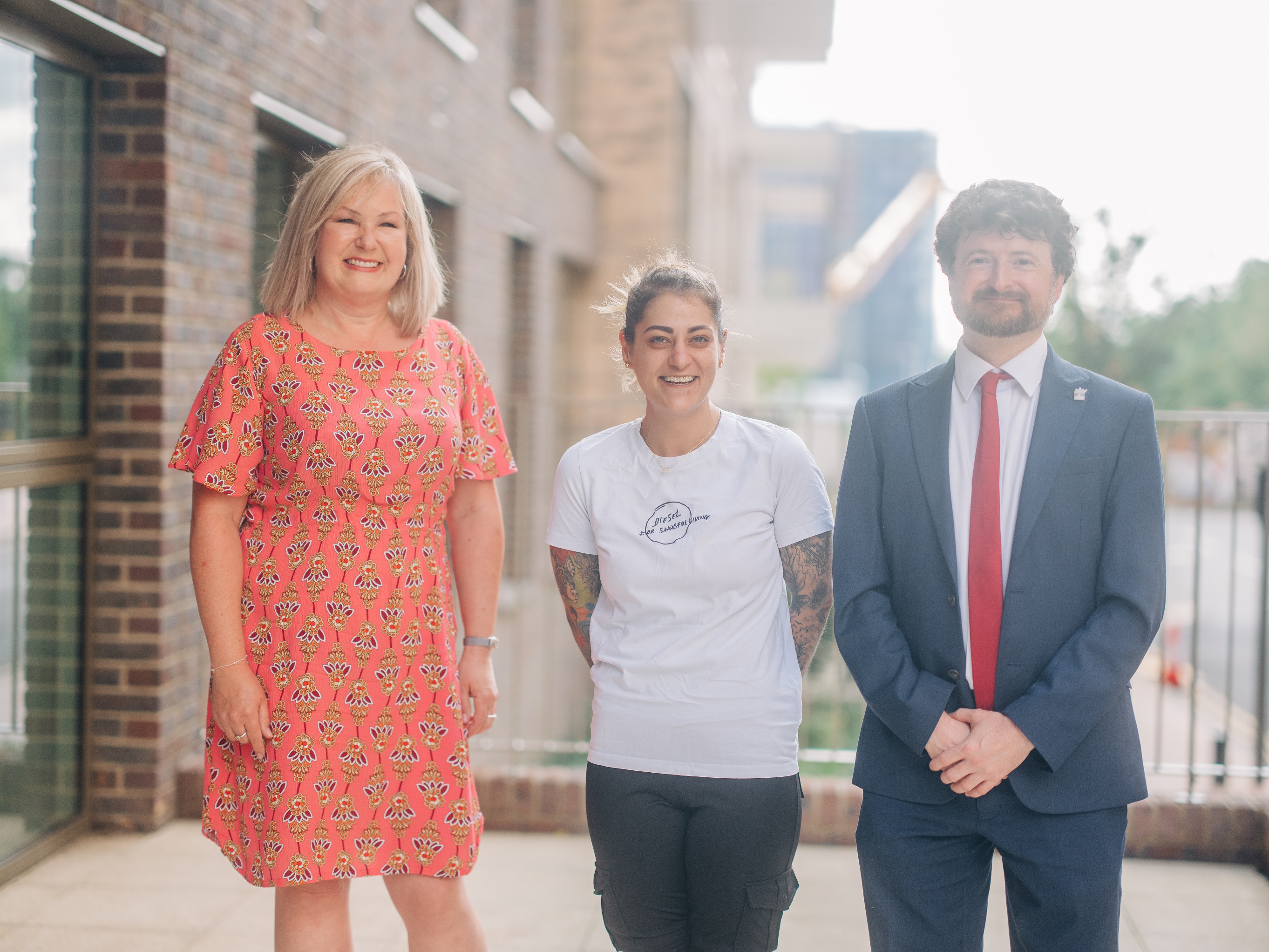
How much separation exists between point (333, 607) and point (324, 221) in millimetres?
780

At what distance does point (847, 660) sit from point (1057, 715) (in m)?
0.39

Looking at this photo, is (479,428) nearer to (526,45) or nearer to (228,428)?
(228,428)

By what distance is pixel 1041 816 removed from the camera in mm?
2020

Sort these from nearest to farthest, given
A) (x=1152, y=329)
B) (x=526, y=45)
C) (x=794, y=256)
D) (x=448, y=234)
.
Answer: (x=448, y=234) < (x=526, y=45) < (x=1152, y=329) < (x=794, y=256)

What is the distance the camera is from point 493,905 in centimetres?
351

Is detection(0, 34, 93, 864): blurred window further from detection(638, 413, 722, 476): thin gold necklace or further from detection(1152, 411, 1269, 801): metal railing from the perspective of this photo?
detection(1152, 411, 1269, 801): metal railing

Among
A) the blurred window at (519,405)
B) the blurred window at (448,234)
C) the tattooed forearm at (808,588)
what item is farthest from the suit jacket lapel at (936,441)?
the blurred window at (448,234)

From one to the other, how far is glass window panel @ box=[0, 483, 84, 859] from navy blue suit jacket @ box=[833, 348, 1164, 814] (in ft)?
9.35

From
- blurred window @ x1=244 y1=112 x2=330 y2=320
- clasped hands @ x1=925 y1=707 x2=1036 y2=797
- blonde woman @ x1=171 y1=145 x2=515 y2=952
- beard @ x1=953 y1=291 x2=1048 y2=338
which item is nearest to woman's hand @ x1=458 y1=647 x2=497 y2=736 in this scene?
A: blonde woman @ x1=171 y1=145 x2=515 y2=952

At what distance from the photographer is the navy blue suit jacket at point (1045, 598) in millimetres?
1973

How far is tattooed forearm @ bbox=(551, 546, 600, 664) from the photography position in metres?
2.30

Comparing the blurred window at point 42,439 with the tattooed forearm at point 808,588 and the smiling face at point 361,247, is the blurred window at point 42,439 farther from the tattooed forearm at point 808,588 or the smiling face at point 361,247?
the tattooed forearm at point 808,588

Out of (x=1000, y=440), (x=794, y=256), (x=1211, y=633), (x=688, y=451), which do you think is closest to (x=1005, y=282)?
(x=1000, y=440)

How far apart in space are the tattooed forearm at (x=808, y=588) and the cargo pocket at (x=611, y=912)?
1.87 feet
